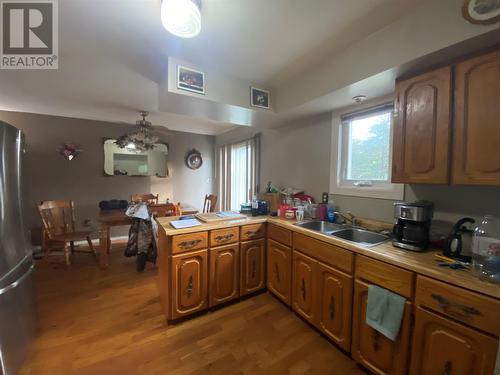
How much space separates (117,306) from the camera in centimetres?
199

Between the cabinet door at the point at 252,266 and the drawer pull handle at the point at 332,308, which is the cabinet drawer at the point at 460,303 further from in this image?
the cabinet door at the point at 252,266

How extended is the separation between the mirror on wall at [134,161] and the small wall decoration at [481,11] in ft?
14.2

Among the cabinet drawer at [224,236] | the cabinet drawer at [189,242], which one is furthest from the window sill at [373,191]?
the cabinet drawer at [189,242]

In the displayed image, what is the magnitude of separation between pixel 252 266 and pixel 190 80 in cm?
185

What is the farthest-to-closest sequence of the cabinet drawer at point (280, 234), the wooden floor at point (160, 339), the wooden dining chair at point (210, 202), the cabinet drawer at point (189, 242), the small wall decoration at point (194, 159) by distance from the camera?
the small wall decoration at point (194, 159), the wooden dining chair at point (210, 202), the cabinet drawer at point (280, 234), the cabinet drawer at point (189, 242), the wooden floor at point (160, 339)

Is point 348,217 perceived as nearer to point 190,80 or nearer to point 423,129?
point 423,129

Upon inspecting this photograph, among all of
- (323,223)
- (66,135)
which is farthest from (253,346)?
(66,135)

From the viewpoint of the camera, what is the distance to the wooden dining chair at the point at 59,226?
108 inches

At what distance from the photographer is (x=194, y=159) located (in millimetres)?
4613

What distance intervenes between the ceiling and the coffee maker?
119 cm

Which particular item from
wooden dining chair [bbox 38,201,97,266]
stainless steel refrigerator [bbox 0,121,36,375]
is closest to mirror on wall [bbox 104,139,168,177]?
wooden dining chair [bbox 38,201,97,266]

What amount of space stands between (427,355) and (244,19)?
215 centimetres

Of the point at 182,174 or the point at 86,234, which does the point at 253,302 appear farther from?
the point at 182,174
